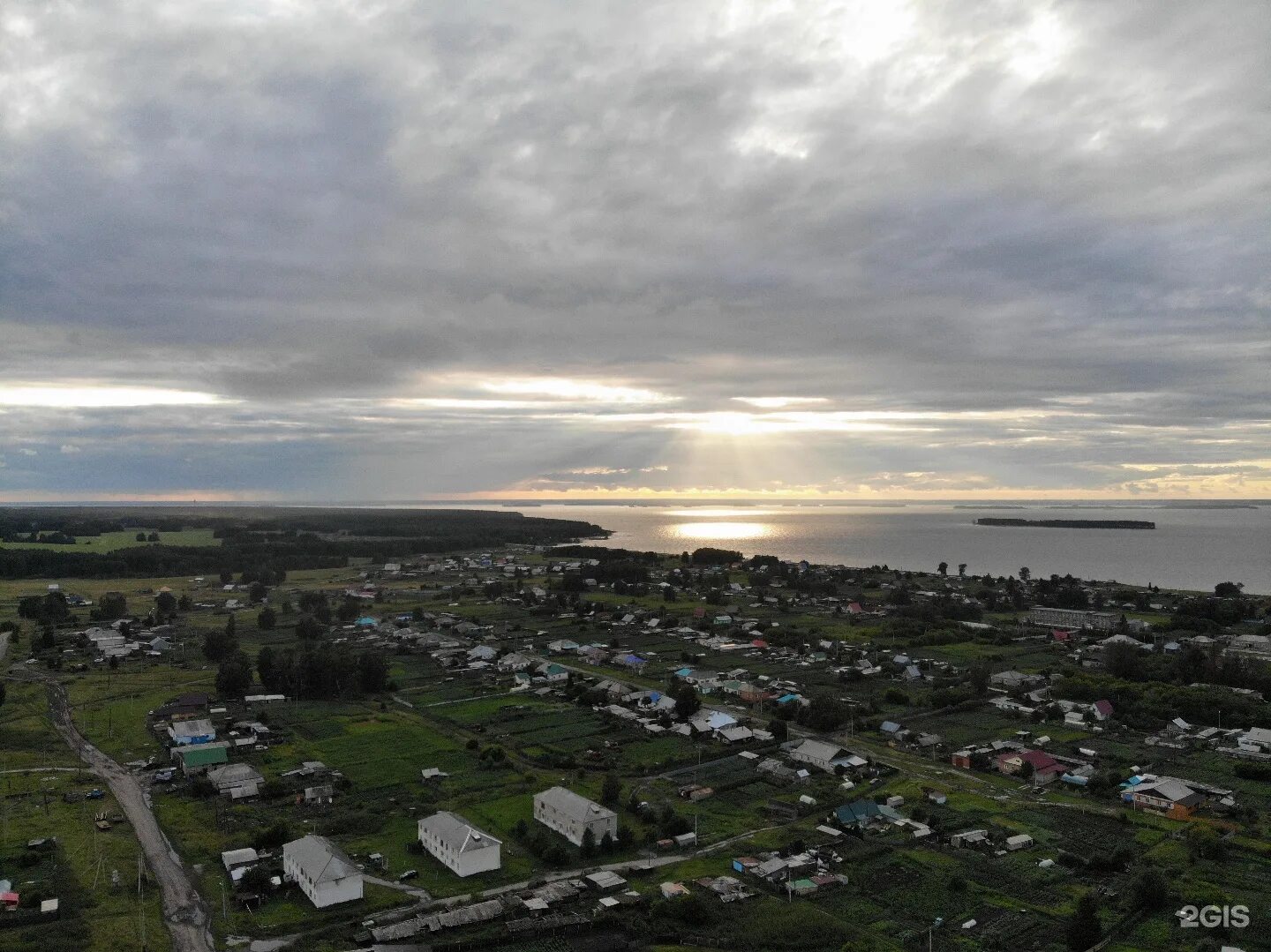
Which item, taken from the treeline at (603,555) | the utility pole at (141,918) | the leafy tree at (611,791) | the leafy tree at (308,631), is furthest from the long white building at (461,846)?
the treeline at (603,555)

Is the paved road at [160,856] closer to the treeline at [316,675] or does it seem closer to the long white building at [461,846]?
the long white building at [461,846]

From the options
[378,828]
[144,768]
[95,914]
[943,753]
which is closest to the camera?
[95,914]

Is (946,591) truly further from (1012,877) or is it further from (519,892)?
(519,892)

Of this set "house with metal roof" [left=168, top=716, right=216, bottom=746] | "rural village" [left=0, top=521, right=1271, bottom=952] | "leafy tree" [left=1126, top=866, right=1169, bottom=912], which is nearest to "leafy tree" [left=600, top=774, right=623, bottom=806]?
"rural village" [left=0, top=521, right=1271, bottom=952]

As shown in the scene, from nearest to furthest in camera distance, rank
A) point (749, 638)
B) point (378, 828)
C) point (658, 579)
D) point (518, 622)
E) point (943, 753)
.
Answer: point (378, 828), point (943, 753), point (749, 638), point (518, 622), point (658, 579)

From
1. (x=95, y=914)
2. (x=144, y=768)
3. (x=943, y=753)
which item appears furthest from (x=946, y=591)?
(x=95, y=914)

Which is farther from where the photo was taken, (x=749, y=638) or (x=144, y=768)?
(x=749, y=638)

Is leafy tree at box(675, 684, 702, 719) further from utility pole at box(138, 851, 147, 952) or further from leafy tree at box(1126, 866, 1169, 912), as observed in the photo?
utility pole at box(138, 851, 147, 952)
